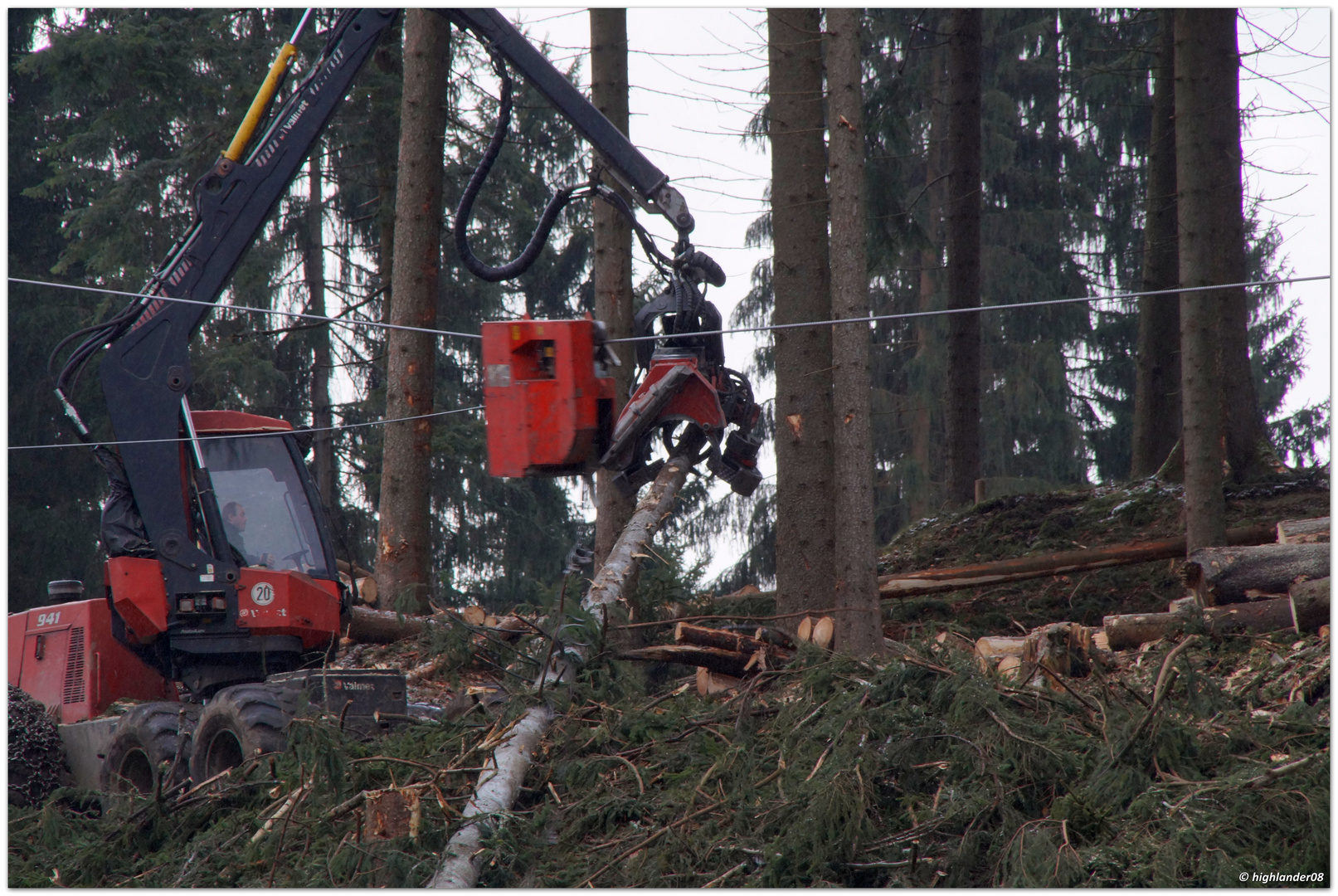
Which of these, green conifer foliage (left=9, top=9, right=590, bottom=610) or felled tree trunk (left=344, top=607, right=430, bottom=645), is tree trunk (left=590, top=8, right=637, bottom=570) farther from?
green conifer foliage (left=9, top=9, right=590, bottom=610)

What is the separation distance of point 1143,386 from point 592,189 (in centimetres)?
842

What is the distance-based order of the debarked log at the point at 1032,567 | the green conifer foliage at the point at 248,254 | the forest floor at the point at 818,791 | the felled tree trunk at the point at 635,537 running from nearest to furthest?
the forest floor at the point at 818,791 → the felled tree trunk at the point at 635,537 → the debarked log at the point at 1032,567 → the green conifer foliage at the point at 248,254

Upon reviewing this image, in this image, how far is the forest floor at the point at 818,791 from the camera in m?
4.36

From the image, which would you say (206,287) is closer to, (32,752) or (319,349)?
(32,752)

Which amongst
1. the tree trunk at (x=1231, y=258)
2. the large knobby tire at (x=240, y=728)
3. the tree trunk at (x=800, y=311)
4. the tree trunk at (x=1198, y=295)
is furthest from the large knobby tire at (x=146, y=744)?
the tree trunk at (x=1231, y=258)

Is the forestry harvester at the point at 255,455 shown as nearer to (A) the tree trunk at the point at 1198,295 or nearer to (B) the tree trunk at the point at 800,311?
(B) the tree trunk at the point at 800,311

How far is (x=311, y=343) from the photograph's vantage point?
2083cm

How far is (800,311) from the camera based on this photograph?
29.1 ft

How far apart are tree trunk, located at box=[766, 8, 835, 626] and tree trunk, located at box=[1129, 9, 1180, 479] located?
614cm

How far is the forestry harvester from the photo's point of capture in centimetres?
662

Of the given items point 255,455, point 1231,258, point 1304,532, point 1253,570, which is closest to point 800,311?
point 1253,570

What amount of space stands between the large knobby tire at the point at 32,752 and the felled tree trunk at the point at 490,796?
3976 mm

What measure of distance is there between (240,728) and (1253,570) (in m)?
6.30

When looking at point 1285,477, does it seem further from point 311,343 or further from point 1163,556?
point 311,343
